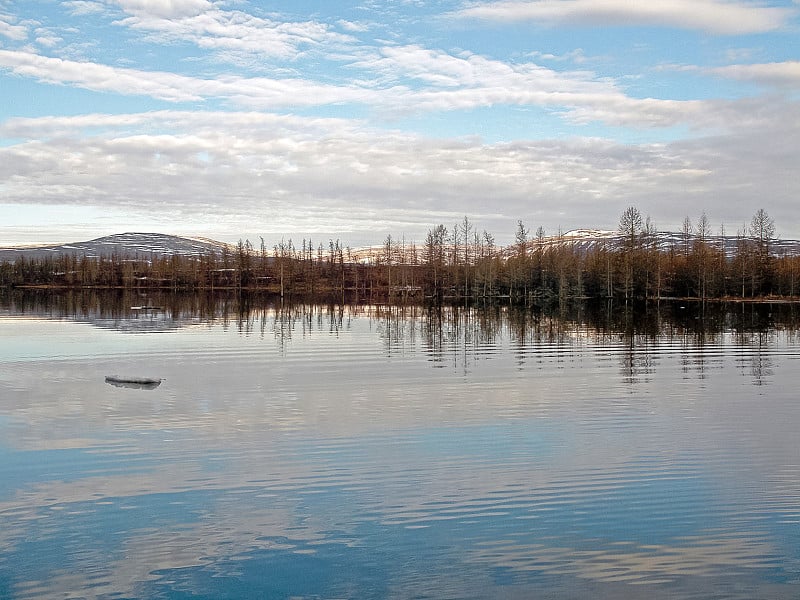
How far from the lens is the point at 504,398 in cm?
2117

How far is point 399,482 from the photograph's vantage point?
42.0ft

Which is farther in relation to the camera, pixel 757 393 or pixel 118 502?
pixel 757 393

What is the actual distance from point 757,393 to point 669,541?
13.7 metres

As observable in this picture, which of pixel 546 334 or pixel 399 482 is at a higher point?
pixel 546 334

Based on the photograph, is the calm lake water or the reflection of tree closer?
the calm lake water

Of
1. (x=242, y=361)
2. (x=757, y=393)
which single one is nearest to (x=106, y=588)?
(x=757, y=393)

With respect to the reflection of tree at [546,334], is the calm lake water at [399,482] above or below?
below

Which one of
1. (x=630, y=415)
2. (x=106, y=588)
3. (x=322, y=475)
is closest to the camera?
(x=106, y=588)

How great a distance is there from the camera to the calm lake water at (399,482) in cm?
916

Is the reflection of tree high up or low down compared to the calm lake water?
up

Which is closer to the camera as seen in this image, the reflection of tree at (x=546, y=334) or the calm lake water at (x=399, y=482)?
the calm lake water at (x=399, y=482)

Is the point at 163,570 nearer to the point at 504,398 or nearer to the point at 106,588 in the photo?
the point at 106,588

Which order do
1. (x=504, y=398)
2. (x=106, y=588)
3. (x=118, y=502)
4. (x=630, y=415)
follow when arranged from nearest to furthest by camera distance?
(x=106, y=588) → (x=118, y=502) → (x=630, y=415) → (x=504, y=398)

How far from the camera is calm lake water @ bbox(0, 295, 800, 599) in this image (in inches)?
360
